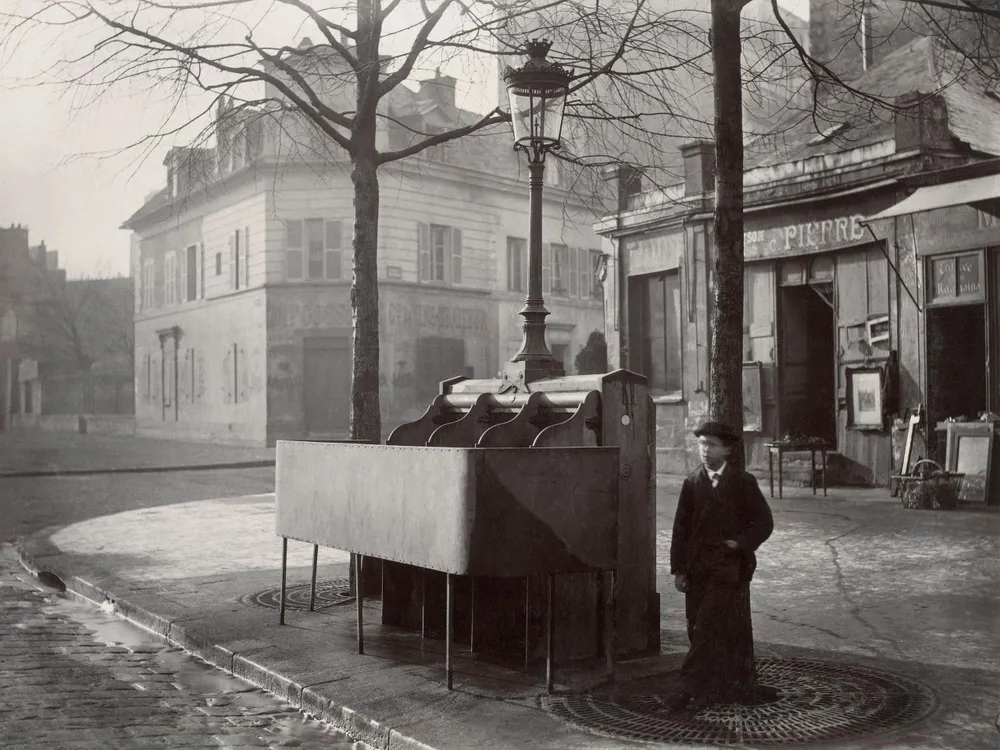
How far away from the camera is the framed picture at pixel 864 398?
15318mm

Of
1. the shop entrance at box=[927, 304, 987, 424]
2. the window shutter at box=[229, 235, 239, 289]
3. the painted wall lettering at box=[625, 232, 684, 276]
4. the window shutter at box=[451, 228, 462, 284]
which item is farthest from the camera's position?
the window shutter at box=[451, 228, 462, 284]

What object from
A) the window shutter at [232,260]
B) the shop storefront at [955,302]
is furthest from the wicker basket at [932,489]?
the window shutter at [232,260]

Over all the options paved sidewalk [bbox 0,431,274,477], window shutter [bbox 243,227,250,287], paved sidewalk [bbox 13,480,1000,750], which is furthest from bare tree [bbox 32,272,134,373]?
paved sidewalk [bbox 13,480,1000,750]

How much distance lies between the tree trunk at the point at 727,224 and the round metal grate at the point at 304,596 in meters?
3.54

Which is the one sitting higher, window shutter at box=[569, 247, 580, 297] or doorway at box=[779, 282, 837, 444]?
window shutter at box=[569, 247, 580, 297]

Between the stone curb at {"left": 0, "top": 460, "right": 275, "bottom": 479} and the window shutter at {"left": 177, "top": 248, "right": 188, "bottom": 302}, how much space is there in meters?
13.5

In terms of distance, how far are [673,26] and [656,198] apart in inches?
486

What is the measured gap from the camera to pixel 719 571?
15.8ft

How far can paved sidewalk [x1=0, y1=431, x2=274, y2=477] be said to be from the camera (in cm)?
2195

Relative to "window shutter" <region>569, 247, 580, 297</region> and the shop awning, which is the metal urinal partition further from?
"window shutter" <region>569, 247, 580, 297</region>

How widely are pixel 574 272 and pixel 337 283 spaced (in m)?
9.07

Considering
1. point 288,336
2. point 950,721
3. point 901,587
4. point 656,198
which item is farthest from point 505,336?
point 950,721

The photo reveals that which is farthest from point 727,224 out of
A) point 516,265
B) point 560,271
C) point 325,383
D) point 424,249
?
point 560,271

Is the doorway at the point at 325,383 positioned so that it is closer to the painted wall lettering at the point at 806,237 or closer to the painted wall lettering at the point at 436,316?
the painted wall lettering at the point at 436,316
